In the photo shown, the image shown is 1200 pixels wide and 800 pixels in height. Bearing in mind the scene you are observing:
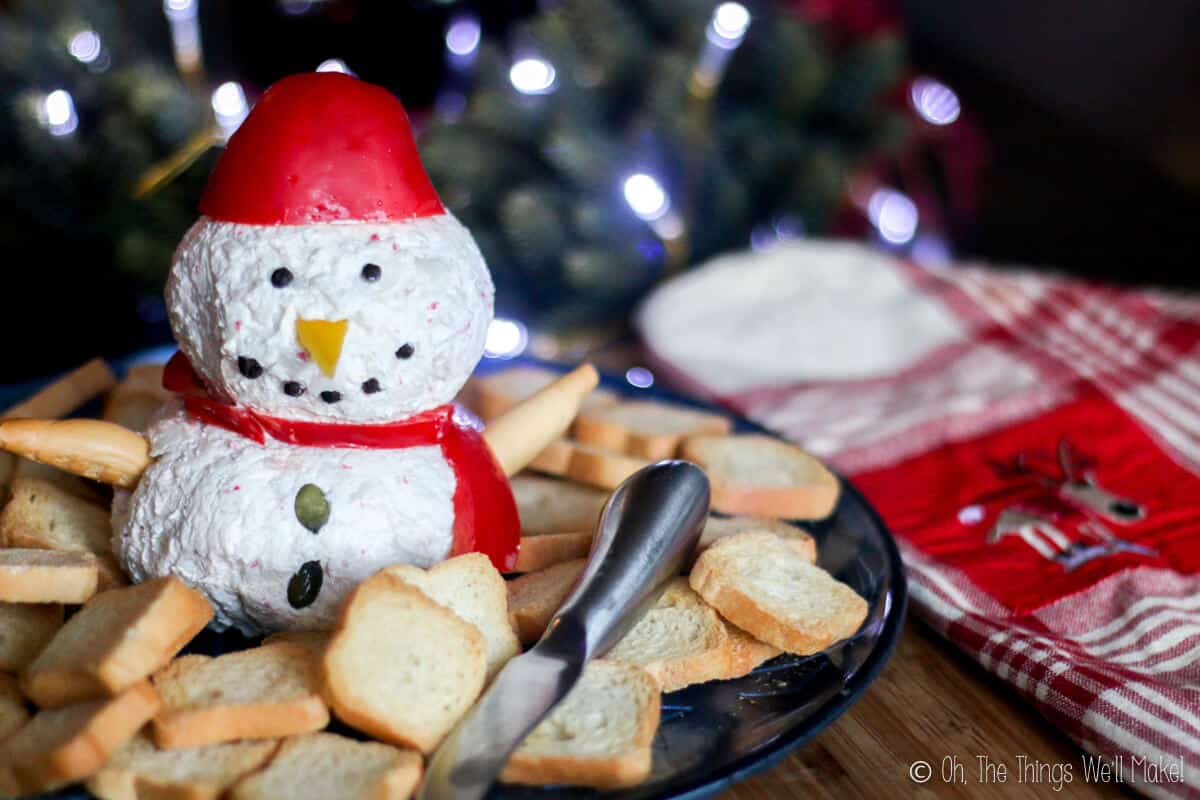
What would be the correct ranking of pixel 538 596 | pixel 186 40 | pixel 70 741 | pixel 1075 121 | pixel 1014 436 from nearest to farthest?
pixel 70 741 → pixel 538 596 → pixel 1014 436 → pixel 186 40 → pixel 1075 121

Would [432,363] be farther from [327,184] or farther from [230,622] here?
[230,622]

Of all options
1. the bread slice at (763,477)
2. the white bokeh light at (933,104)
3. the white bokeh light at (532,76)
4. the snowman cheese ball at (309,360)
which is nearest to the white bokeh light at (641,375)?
the bread slice at (763,477)

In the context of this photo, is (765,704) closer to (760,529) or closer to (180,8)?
(760,529)

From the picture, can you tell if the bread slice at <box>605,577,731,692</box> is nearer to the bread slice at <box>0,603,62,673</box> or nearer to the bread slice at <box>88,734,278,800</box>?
the bread slice at <box>88,734,278,800</box>

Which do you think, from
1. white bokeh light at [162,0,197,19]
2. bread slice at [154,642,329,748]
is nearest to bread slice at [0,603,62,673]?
bread slice at [154,642,329,748]

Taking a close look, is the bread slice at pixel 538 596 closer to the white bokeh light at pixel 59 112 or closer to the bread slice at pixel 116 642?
the bread slice at pixel 116 642

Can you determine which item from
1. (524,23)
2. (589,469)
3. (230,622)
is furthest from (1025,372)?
(230,622)

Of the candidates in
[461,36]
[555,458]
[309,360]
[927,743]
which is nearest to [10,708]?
[309,360]
